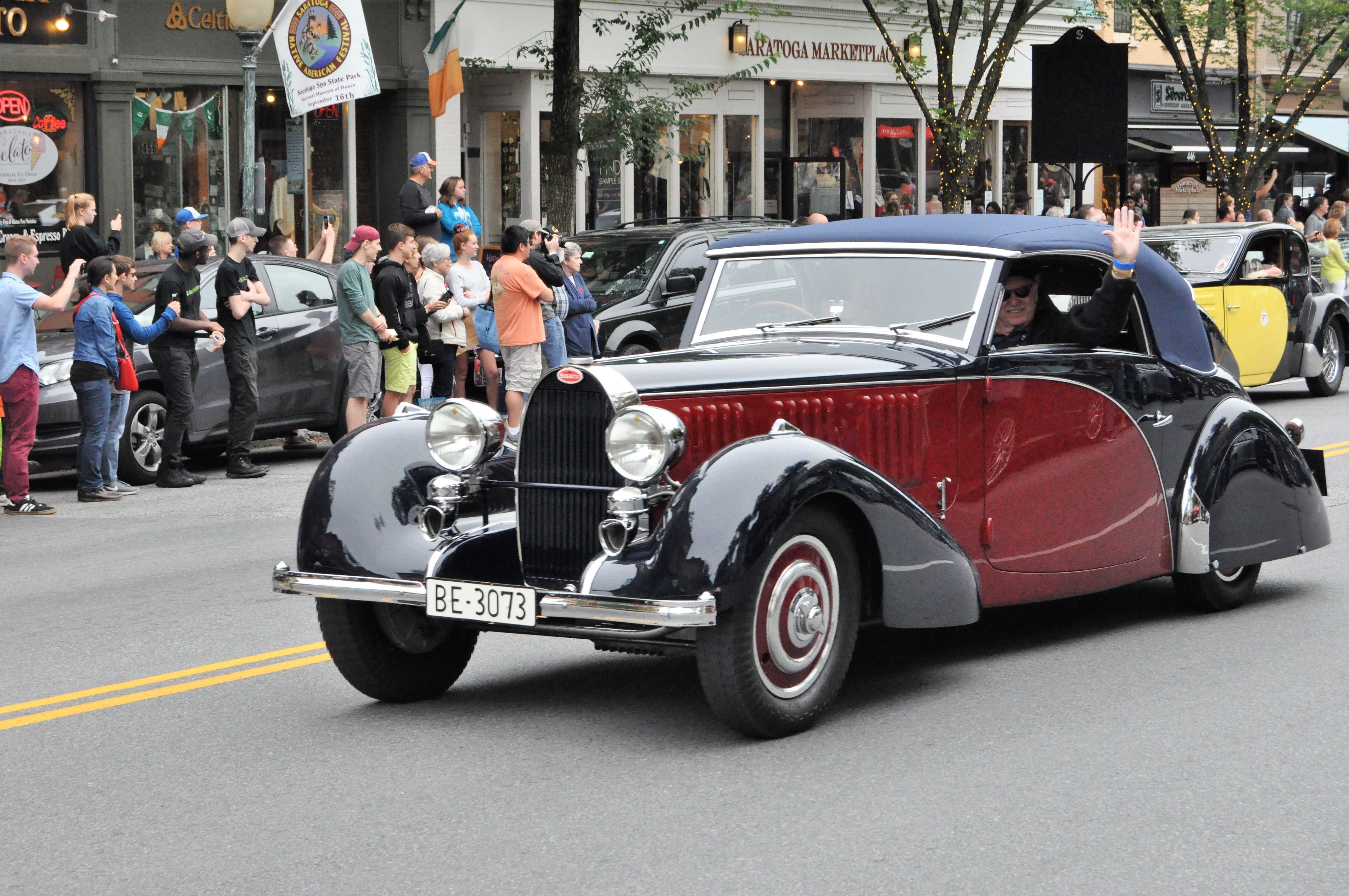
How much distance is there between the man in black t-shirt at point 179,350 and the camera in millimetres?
13164

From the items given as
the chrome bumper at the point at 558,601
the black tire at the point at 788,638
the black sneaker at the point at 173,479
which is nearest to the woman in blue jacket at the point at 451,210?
the black sneaker at the point at 173,479

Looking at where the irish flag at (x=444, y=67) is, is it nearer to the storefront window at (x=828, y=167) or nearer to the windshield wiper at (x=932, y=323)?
the storefront window at (x=828, y=167)

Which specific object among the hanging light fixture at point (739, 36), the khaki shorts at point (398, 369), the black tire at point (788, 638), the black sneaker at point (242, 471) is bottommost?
the black sneaker at point (242, 471)

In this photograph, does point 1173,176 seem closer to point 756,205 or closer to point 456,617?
point 756,205

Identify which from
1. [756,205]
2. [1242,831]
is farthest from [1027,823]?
[756,205]

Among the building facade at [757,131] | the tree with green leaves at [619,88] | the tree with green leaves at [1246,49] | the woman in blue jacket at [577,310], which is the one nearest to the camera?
the woman in blue jacket at [577,310]

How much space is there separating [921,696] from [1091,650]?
113cm

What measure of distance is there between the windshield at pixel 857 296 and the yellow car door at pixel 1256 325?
32.0ft

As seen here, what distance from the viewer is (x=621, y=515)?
5738mm

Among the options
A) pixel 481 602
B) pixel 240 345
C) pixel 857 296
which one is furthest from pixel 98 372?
pixel 481 602

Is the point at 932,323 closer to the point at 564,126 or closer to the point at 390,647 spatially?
the point at 390,647

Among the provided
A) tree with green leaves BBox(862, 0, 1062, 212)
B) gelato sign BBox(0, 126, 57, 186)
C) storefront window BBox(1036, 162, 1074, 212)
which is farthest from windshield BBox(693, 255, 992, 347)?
storefront window BBox(1036, 162, 1074, 212)

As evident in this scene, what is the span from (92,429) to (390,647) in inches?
268

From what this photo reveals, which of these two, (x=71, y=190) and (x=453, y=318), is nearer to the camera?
(x=453, y=318)
